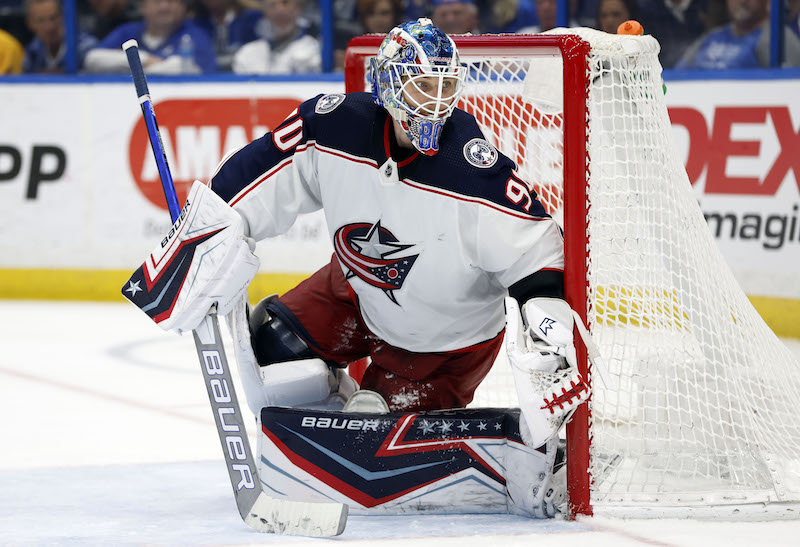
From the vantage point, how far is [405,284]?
8.18 ft

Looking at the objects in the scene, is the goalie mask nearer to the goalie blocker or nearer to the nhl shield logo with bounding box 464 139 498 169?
the nhl shield logo with bounding box 464 139 498 169

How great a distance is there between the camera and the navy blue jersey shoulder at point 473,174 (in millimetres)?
2373

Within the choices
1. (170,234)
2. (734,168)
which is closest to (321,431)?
(170,234)

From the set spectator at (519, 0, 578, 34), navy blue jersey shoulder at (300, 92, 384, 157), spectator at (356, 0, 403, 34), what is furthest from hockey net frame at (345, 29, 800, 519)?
spectator at (356, 0, 403, 34)

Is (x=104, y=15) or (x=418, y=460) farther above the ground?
(x=104, y=15)

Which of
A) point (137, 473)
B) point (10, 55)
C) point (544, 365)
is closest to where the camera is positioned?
point (544, 365)

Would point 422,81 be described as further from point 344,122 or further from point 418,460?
point 418,460

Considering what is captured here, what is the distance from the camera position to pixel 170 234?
2.56 m

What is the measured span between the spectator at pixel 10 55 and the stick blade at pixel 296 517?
413cm

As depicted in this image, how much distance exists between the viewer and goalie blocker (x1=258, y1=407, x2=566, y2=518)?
248cm

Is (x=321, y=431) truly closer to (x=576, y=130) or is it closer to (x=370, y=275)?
(x=370, y=275)

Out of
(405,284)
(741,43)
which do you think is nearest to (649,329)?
(405,284)

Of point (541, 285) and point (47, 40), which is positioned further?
point (47, 40)

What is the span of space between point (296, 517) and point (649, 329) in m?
0.88
